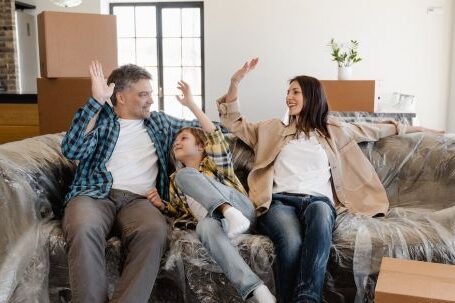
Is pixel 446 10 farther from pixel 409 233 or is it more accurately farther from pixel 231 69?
pixel 409 233

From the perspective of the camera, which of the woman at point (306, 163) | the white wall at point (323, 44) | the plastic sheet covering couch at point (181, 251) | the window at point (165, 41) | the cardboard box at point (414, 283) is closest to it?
the cardboard box at point (414, 283)

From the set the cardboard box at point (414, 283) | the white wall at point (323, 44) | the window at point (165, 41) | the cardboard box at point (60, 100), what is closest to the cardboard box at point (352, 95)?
the white wall at point (323, 44)

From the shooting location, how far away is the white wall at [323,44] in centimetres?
465

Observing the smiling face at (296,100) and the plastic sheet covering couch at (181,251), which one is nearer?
the plastic sheet covering couch at (181,251)

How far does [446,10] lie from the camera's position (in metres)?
4.53

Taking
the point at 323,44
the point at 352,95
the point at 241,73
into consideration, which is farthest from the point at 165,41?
the point at 241,73

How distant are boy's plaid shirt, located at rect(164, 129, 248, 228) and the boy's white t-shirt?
0.39 feet

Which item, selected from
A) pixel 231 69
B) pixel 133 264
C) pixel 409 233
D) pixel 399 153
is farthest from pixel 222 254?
pixel 231 69

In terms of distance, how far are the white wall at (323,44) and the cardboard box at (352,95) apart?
0.89 m

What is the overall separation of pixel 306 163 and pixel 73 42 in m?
1.52

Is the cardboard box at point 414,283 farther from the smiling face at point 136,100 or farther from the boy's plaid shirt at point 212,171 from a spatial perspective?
the smiling face at point 136,100

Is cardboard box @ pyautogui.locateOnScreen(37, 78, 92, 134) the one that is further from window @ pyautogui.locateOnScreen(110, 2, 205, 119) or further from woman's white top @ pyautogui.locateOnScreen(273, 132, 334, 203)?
window @ pyautogui.locateOnScreen(110, 2, 205, 119)

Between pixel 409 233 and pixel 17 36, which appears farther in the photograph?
pixel 17 36

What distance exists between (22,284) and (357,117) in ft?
8.72
